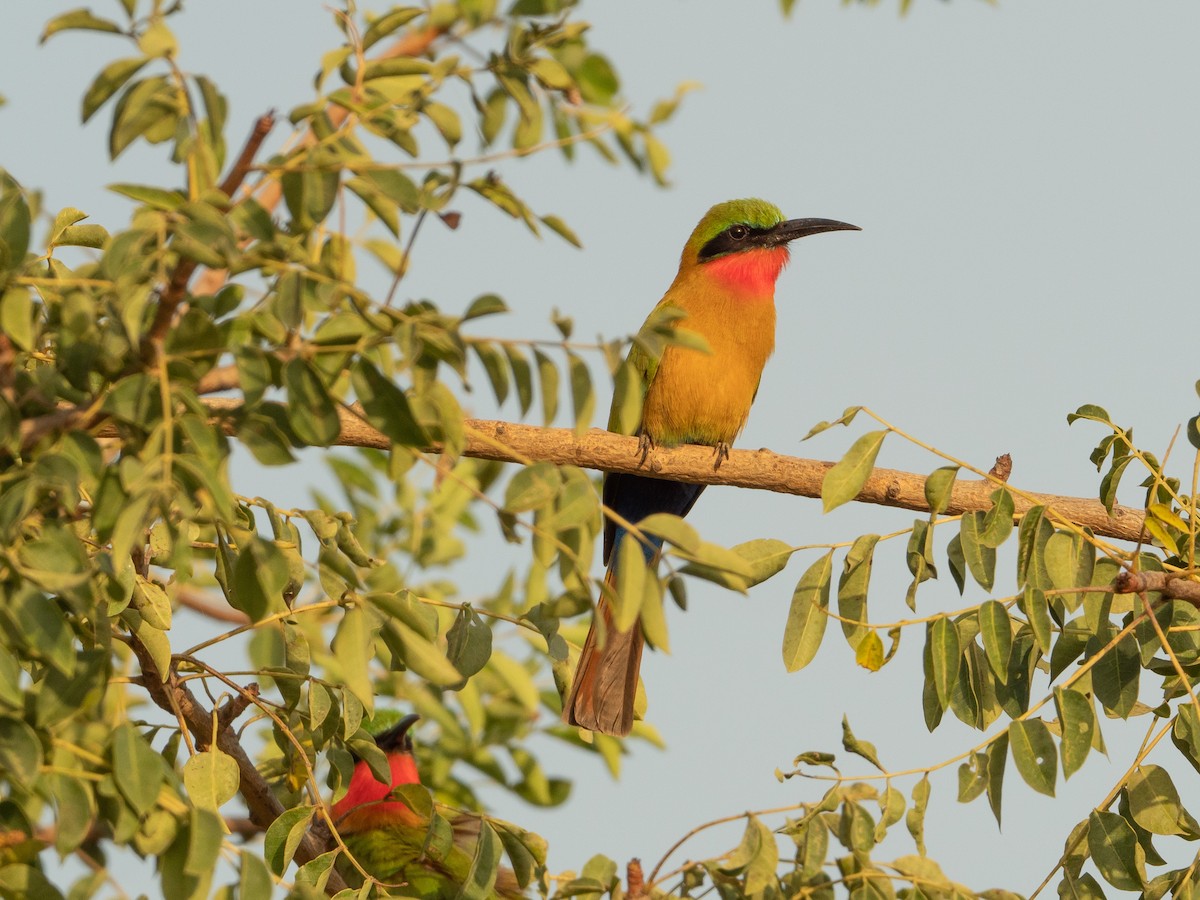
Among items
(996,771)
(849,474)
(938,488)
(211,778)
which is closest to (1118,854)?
(996,771)

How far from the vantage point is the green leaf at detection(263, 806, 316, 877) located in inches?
93.4

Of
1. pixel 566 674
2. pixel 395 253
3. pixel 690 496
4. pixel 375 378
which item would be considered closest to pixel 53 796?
pixel 375 378

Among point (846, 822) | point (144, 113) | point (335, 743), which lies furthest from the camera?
point (335, 743)

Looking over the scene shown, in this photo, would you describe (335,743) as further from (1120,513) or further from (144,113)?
(1120,513)

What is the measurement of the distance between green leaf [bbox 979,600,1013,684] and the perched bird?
1.83 meters

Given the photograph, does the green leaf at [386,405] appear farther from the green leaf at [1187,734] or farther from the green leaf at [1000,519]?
the green leaf at [1187,734]

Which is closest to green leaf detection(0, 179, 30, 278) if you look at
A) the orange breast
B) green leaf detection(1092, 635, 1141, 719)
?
green leaf detection(1092, 635, 1141, 719)

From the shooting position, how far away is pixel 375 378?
1.74 meters

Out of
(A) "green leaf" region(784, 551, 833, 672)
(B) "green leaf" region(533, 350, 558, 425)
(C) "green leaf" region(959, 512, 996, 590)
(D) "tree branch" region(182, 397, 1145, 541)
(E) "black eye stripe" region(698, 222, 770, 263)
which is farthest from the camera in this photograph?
(E) "black eye stripe" region(698, 222, 770, 263)

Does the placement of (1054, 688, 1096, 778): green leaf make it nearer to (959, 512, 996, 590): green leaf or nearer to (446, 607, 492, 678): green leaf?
(959, 512, 996, 590): green leaf

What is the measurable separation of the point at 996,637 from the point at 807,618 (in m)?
0.37

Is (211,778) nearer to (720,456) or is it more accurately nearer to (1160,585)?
(720,456)

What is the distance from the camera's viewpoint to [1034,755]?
2.24 m

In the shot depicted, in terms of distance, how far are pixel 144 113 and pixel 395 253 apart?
384 mm
